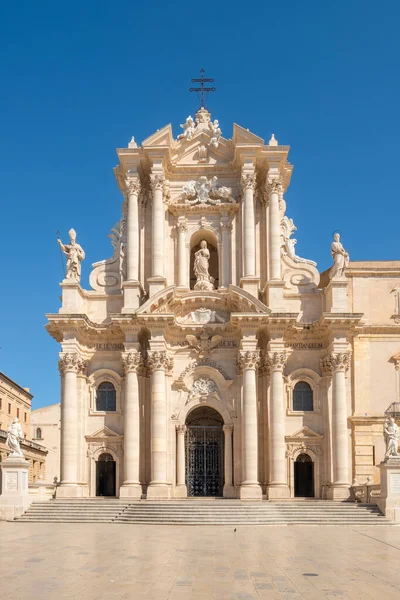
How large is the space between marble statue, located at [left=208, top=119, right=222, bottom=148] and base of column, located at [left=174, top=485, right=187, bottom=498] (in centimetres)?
1682

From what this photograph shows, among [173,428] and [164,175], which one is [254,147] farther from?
[173,428]

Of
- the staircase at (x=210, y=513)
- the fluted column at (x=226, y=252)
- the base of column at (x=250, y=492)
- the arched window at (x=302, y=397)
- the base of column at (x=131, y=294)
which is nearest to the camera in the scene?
the staircase at (x=210, y=513)

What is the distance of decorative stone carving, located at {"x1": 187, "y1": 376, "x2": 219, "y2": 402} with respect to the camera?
3841 cm

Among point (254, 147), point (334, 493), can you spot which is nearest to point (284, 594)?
point (334, 493)

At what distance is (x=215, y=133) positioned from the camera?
41125mm

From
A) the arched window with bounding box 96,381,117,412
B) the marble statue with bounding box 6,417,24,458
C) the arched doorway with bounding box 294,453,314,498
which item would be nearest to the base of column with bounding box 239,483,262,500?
the arched doorway with bounding box 294,453,314,498

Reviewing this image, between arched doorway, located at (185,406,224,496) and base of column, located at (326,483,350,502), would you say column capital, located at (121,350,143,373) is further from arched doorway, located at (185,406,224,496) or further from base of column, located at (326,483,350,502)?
base of column, located at (326,483,350,502)

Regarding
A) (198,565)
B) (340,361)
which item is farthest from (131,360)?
(198,565)

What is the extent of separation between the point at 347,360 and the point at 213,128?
13.6 metres

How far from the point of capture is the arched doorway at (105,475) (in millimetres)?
38531

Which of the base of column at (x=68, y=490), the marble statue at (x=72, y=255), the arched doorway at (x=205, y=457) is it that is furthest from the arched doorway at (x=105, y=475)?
the marble statue at (x=72, y=255)

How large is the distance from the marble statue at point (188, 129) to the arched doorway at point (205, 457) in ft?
44.8

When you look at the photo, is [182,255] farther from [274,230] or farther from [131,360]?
[131,360]

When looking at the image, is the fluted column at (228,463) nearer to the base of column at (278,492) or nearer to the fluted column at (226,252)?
the base of column at (278,492)
